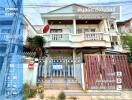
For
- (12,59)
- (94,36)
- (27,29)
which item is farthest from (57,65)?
(27,29)

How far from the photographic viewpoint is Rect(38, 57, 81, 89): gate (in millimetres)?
11831

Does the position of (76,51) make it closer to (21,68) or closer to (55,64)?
(55,64)

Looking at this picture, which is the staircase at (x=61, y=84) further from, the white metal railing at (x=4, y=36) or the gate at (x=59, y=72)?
the white metal railing at (x=4, y=36)

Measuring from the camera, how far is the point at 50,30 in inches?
749

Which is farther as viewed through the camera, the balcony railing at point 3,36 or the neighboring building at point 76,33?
the neighboring building at point 76,33

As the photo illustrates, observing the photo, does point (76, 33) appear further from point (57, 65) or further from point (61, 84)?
Result: point (61, 84)

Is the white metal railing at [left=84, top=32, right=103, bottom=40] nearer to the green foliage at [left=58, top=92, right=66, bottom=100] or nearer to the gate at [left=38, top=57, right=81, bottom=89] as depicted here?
the gate at [left=38, top=57, right=81, bottom=89]

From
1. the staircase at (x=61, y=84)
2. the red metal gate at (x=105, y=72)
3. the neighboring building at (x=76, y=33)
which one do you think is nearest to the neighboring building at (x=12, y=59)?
the staircase at (x=61, y=84)

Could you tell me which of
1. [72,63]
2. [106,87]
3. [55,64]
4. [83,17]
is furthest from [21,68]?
[83,17]

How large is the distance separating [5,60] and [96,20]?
38.7ft

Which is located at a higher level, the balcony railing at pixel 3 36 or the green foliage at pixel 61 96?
the balcony railing at pixel 3 36

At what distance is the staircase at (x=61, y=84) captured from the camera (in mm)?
11430

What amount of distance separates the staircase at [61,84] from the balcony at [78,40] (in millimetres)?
5018

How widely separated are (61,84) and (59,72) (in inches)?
29.6
